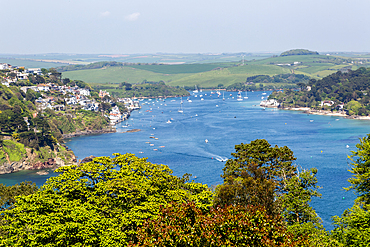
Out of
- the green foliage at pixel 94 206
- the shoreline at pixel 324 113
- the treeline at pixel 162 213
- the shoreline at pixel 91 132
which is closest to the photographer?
the treeline at pixel 162 213

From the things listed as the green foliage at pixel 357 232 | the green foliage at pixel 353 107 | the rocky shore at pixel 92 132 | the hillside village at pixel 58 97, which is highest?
the green foliage at pixel 357 232

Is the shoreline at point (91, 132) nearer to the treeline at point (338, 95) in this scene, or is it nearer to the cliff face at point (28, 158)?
the cliff face at point (28, 158)

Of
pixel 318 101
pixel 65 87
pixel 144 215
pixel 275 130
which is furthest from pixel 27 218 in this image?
pixel 318 101

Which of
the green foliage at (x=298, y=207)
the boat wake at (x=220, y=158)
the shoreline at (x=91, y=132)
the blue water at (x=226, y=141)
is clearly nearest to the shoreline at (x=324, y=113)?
the blue water at (x=226, y=141)

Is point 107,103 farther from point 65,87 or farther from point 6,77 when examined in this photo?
point 6,77

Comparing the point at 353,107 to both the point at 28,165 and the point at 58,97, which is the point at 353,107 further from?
the point at 28,165

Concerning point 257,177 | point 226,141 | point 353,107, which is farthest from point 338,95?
point 257,177

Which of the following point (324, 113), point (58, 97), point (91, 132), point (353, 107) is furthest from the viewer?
point (324, 113)
